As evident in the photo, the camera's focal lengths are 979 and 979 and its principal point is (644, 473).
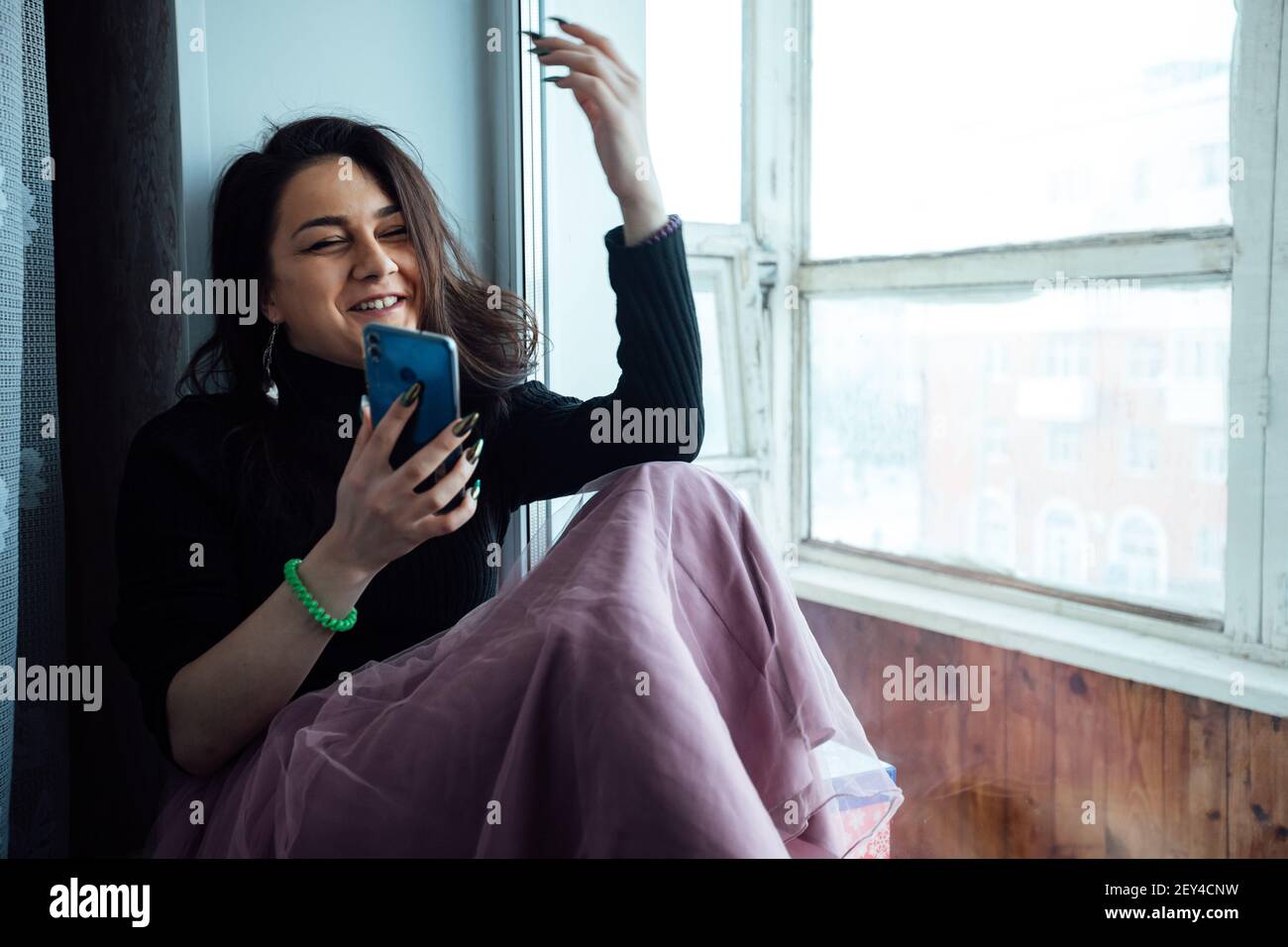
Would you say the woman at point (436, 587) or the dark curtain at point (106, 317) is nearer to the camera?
the woman at point (436, 587)

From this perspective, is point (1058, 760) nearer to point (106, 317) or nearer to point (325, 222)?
point (325, 222)

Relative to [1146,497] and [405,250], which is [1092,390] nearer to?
[1146,497]

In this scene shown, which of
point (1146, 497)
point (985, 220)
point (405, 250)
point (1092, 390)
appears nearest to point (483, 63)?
point (405, 250)

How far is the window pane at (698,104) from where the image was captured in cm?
168

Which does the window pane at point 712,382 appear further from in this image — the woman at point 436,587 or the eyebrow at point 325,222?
the eyebrow at point 325,222

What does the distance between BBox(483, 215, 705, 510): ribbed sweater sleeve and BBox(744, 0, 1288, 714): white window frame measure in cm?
70

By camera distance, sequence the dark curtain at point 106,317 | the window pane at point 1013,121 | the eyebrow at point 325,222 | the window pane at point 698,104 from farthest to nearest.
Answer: the window pane at point 698,104 → the window pane at point 1013,121 → the dark curtain at point 106,317 → the eyebrow at point 325,222

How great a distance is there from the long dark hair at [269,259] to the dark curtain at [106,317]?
0.11 meters

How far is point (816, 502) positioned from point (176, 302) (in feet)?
3.92

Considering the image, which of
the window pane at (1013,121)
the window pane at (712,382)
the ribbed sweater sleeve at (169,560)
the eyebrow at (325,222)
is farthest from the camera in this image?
the window pane at (712,382)

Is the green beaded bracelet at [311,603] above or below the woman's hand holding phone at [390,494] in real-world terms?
below

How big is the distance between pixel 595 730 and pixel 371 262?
0.57 metres

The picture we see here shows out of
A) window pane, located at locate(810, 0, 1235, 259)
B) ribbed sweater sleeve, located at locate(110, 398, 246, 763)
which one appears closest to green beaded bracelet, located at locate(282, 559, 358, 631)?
ribbed sweater sleeve, located at locate(110, 398, 246, 763)

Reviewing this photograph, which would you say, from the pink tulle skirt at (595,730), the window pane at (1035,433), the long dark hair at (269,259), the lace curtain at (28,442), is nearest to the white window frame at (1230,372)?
the window pane at (1035,433)
